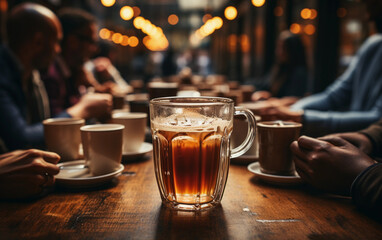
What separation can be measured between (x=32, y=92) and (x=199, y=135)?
7.64ft

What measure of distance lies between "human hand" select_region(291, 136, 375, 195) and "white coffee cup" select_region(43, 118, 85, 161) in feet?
2.59

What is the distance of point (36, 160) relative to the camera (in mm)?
895

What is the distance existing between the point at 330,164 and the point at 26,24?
2.15 m

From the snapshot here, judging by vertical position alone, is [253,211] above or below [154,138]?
below

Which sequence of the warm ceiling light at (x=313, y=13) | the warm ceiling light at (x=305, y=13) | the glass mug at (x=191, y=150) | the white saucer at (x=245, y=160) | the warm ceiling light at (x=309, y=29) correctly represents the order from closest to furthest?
the glass mug at (x=191, y=150) < the white saucer at (x=245, y=160) < the warm ceiling light at (x=313, y=13) < the warm ceiling light at (x=309, y=29) < the warm ceiling light at (x=305, y=13)

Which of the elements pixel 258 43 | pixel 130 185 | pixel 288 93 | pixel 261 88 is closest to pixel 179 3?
pixel 258 43

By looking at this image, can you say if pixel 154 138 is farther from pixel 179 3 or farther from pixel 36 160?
pixel 179 3

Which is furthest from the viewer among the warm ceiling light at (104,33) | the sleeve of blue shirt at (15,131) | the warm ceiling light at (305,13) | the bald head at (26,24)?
the warm ceiling light at (104,33)

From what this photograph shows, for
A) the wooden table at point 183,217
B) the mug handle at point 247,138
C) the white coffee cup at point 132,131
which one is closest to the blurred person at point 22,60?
the white coffee cup at point 132,131

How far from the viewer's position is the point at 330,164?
2.90 ft

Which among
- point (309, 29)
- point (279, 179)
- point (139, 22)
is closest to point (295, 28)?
point (309, 29)

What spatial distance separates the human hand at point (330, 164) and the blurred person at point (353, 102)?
Answer: 23.4 inches

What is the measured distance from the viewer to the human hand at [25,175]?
849mm

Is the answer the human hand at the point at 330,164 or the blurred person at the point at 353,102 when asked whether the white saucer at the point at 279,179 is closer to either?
the human hand at the point at 330,164
